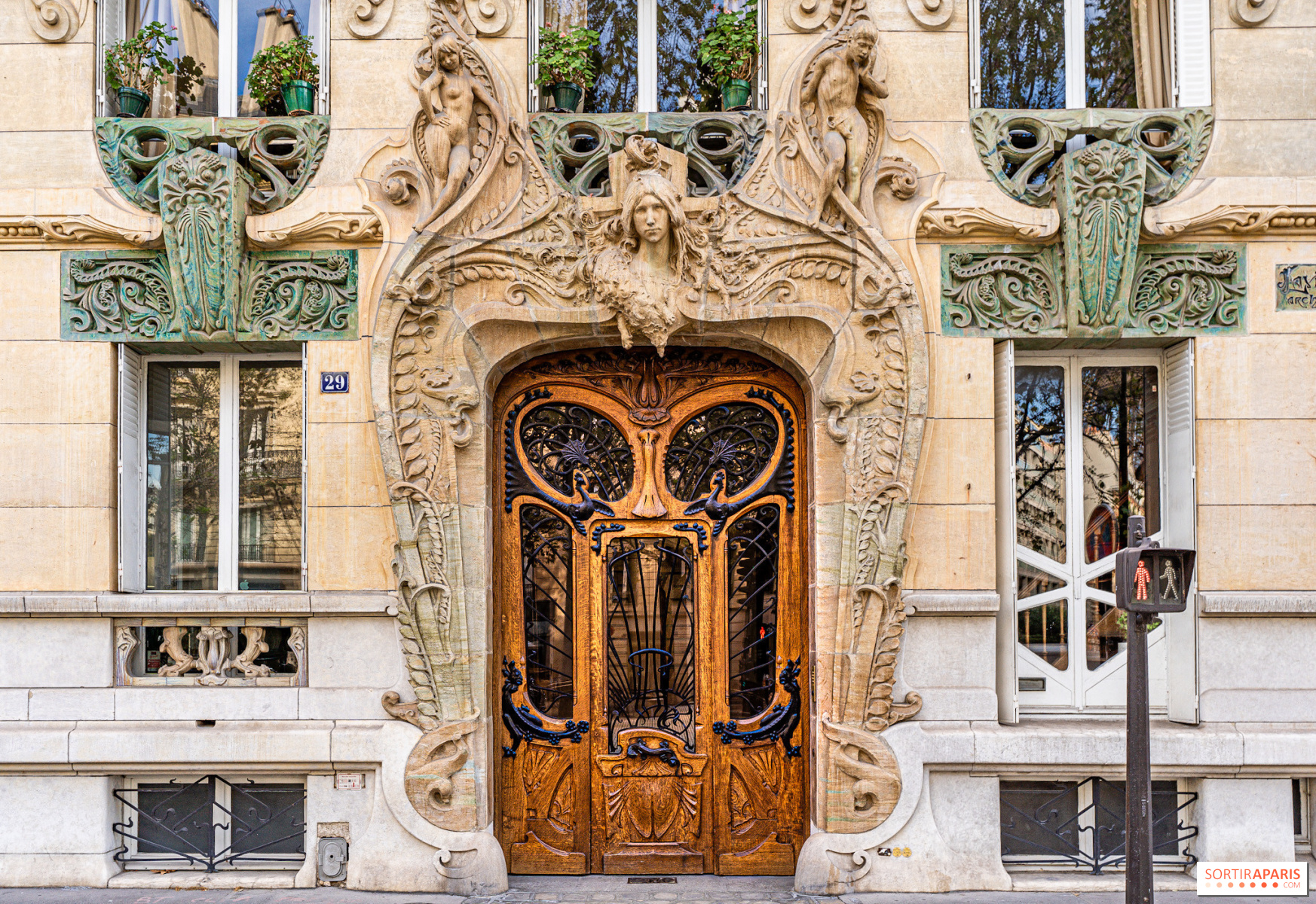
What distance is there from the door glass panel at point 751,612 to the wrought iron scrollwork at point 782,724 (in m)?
0.09

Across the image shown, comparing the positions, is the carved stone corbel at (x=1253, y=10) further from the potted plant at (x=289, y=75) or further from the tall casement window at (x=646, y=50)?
the potted plant at (x=289, y=75)

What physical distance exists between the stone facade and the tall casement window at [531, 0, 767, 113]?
1.47 feet

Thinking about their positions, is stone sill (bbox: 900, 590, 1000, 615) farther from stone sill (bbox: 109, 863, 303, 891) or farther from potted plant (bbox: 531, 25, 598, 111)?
stone sill (bbox: 109, 863, 303, 891)

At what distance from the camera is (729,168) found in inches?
278

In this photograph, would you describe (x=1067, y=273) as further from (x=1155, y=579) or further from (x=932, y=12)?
(x=1155, y=579)

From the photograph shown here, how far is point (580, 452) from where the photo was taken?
7.25 metres

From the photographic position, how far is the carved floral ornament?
668 centimetres

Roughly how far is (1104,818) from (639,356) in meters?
4.68

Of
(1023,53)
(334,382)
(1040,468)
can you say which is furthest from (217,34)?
(1040,468)

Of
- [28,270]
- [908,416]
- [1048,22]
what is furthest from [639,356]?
[28,270]

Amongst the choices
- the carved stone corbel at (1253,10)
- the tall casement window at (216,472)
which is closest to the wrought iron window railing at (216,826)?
the tall casement window at (216,472)

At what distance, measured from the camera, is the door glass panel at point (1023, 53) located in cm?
712

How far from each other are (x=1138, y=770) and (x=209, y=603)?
5.87 m

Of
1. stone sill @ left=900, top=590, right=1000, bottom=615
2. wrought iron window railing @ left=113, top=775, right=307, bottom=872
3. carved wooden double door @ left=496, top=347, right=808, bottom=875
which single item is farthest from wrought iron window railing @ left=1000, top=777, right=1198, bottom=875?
wrought iron window railing @ left=113, top=775, right=307, bottom=872
